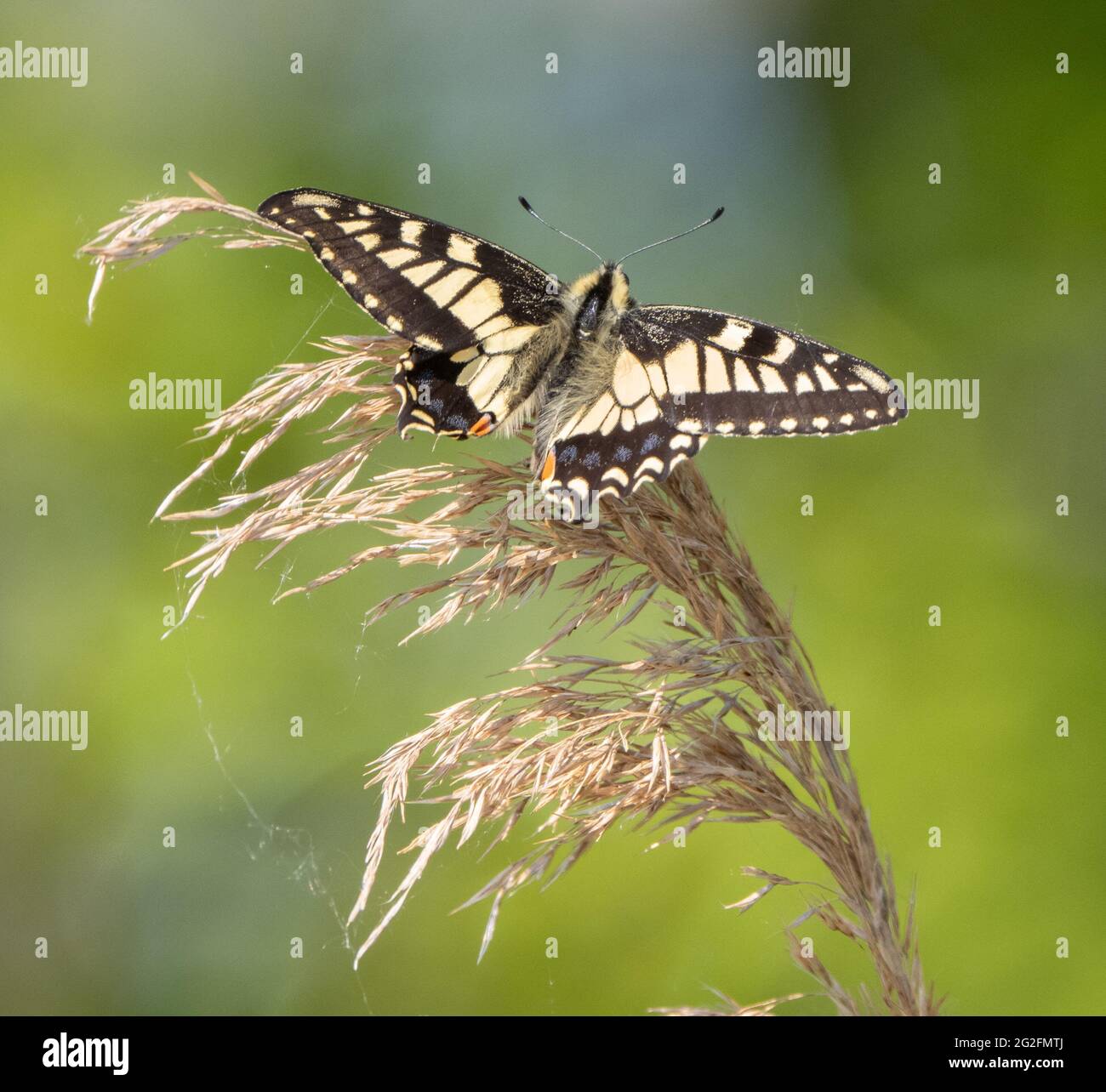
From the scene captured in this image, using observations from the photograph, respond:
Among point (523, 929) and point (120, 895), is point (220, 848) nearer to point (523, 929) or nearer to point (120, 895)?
point (120, 895)

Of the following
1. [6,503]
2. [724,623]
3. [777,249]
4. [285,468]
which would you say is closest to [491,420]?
[724,623]

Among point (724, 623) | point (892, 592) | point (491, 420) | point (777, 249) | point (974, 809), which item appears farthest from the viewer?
point (777, 249)

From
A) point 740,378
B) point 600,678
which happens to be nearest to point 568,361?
point 740,378

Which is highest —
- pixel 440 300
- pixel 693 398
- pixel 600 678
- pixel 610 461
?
pixel 440 300

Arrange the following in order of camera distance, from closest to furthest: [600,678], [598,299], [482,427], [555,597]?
[600,678] → [482,427] → [598,299] → [555,597]

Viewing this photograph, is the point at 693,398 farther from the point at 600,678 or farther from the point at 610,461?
the point at 600,678

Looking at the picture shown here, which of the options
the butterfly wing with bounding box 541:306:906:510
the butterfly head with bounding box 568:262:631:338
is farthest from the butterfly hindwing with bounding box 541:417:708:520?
the butterfly head with bounding box 568:262:631:338

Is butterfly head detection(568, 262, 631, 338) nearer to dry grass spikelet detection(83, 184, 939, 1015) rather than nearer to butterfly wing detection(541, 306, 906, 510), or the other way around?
butterfly wing detection(541, 306, 906, 510)
